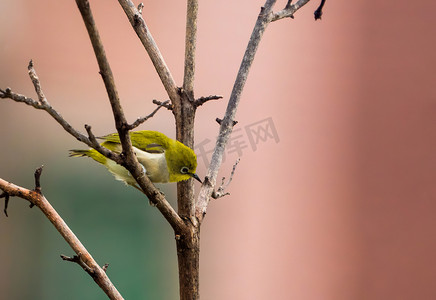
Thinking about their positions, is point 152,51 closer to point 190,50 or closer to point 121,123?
point 190,50

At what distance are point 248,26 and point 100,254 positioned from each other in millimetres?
1644

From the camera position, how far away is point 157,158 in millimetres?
1424

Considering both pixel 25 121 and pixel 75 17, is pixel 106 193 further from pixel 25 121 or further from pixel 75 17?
pixel 75 17

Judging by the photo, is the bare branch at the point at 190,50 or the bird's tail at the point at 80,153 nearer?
the bare branch at the point at 190,50

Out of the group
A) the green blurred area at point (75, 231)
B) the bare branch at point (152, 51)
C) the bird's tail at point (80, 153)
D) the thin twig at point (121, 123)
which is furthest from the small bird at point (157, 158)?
the green blurred area at point (75, 231)

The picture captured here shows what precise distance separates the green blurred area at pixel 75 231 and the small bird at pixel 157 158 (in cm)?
159

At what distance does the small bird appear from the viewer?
1.31m

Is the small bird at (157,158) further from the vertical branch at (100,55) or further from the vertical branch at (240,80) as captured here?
the vertical branch at (100,55)

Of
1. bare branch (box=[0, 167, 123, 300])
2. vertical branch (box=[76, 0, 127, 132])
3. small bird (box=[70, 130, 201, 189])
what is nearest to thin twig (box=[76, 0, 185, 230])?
vertical branch (box=[76, 0, 127, 132])

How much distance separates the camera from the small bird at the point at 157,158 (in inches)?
51.8

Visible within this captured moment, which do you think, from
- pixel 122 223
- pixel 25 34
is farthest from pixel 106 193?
pixel 25 34

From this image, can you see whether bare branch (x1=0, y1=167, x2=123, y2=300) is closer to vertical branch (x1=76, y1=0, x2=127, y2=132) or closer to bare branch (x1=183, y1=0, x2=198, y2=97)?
→ vertical branch (x1=76, y1=0, x2=127, y2=132)

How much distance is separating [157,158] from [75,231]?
1.78m

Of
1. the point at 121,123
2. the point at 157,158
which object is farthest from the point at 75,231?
the point at 121,123
